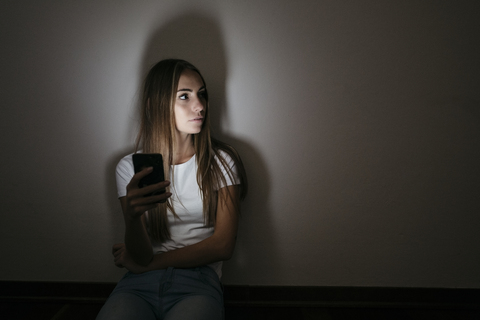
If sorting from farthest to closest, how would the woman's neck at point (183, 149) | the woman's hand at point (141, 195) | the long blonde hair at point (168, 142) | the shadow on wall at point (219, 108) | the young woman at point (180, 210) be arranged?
the shadow on wall at point (219, 108), the woman's neck at point (183, 149), the long blonde hair at point (168, 142), the young woman at point (180, 210), the woman's hand at point (141, 195)

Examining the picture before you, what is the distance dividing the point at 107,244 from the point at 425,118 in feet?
6.21

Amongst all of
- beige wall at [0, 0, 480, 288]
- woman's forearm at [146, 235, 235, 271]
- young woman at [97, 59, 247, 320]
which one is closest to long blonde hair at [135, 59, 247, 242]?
young woman at [97, 59, 247, 320]

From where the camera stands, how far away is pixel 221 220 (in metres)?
1.07

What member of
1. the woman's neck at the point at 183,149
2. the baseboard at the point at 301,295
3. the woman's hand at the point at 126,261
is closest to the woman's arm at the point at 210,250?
the woman's hand at the point at 126,261

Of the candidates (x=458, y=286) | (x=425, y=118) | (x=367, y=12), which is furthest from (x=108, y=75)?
(x=458, y=286)

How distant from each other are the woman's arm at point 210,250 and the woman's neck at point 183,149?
237 millimetres

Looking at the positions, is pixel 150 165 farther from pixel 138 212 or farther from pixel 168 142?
pixel 168 142

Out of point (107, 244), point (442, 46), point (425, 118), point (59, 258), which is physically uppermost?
point (442, 46)

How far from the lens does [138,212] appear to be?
32.9 inches

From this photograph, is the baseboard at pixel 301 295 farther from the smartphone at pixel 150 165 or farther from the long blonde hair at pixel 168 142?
the smartphone at pixel 150 165

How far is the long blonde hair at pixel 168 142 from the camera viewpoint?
3.47ft

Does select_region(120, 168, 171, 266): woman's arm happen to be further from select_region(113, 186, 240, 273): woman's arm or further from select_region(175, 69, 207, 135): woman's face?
select_region(175, 69, 207, 135): woman's face

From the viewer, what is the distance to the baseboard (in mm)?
1375

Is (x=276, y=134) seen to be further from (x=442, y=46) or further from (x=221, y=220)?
(x=442, y=46)
